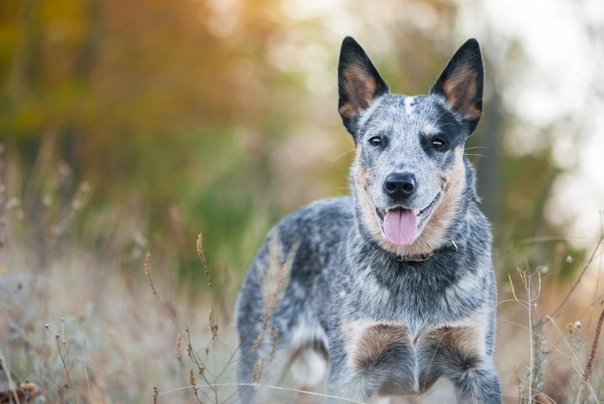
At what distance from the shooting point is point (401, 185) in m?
3.37

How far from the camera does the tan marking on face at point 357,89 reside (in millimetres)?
4062

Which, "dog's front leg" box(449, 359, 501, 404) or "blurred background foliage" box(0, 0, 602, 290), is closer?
"dog's front leg" box(449, 359, 501, 404)

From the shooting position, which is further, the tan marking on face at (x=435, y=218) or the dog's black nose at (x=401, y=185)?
the tan marking on face at (x=435, y=218)

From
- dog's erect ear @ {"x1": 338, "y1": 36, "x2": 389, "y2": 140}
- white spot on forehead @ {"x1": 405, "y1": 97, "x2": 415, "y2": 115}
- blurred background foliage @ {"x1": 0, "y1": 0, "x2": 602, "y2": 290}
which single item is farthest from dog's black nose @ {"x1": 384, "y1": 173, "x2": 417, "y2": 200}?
blurred background foliage @ {"x1": 0, "y1": 0, "x2": 602, "y2": 290}

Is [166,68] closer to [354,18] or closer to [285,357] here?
[354,18]

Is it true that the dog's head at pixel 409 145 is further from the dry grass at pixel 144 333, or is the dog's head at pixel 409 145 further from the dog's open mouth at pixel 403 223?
the dry grass at pixel 144 333

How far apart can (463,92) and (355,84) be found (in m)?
0.59

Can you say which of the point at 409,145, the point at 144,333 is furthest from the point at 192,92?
the point at 409,145

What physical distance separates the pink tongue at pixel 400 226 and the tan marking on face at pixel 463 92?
78 cm

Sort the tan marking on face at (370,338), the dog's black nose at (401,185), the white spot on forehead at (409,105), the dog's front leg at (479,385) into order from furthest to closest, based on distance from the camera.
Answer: the white spot on forehead at (409,105) → the tan marking on face at (370,338) → the dog's front leg at (479,385) → the dog's black nose at (401,185)

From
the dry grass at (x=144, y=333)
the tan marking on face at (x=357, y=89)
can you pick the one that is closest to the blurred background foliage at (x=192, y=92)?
the dry grass at (x=144, y=333)

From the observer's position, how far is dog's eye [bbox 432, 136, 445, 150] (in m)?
3.67

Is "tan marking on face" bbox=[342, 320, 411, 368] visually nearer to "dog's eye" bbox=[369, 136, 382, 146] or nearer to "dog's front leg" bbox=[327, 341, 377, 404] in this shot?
"dog's front leg" bbox=[327, 341, 377, 404]

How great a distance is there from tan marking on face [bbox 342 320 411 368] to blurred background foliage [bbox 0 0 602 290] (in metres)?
6.51
